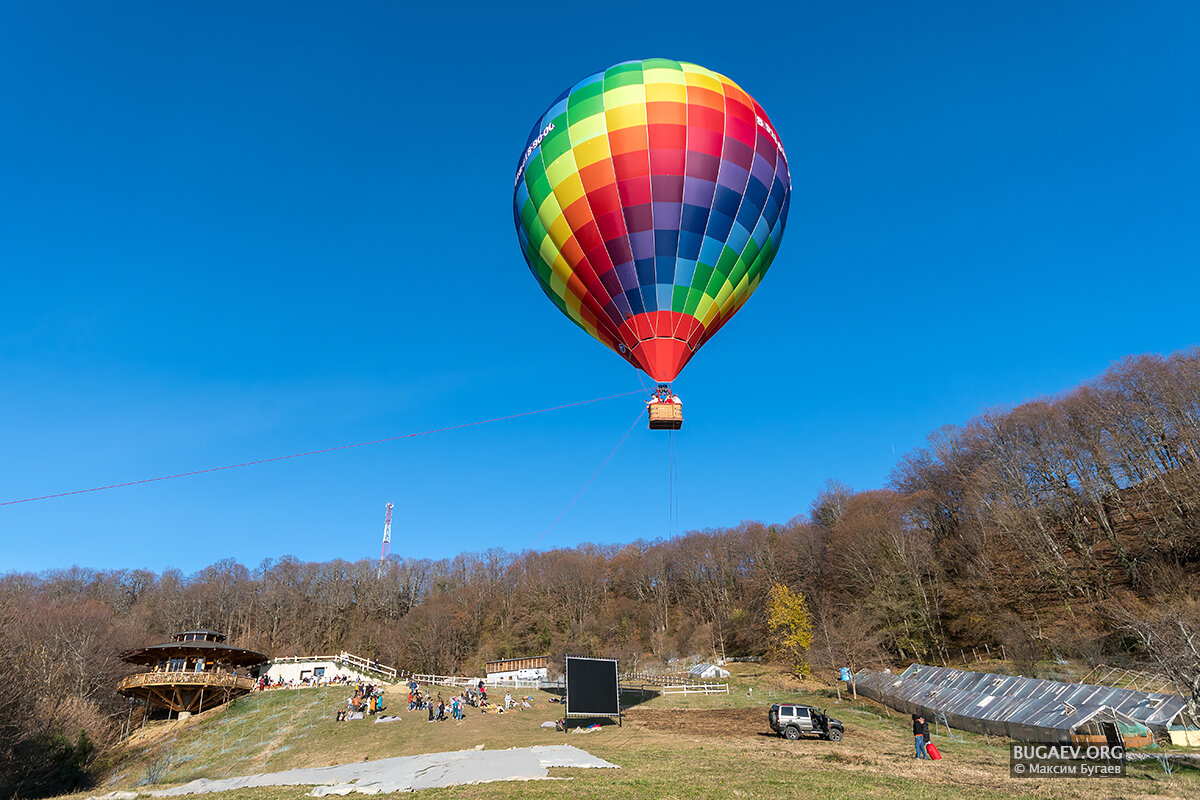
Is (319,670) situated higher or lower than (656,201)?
lower

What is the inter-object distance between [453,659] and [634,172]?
6635 cm

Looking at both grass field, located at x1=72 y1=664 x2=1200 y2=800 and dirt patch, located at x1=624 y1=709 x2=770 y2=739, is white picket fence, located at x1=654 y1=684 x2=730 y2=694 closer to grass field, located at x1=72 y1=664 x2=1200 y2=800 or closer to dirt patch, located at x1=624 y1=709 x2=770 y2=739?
grass field, located at x1=72 y1=664 x2=1200 y2=800

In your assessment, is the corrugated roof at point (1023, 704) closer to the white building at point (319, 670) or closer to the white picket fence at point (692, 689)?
the white picket fence at point (692, 689)

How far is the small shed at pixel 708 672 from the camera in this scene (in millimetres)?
51625

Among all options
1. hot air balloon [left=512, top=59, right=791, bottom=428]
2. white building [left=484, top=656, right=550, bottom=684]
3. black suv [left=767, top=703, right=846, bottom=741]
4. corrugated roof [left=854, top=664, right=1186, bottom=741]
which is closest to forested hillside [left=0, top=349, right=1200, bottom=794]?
corrugated roof [left=854, top=664, right=1186, bottom=741]

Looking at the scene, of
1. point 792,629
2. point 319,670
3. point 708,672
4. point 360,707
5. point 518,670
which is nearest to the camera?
point 360,707

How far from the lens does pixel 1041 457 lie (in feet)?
165

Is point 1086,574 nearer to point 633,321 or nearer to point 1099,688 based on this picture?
point 1099,688

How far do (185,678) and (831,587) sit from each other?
58.4m

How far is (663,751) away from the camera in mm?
19250

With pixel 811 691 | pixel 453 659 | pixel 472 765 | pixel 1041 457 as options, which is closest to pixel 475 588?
pixel 453 659

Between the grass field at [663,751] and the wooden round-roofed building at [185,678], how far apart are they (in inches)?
88.8

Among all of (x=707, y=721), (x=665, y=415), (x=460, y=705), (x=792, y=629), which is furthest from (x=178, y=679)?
(x=792, y=629)

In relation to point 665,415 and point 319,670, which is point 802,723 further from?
point 319,670
